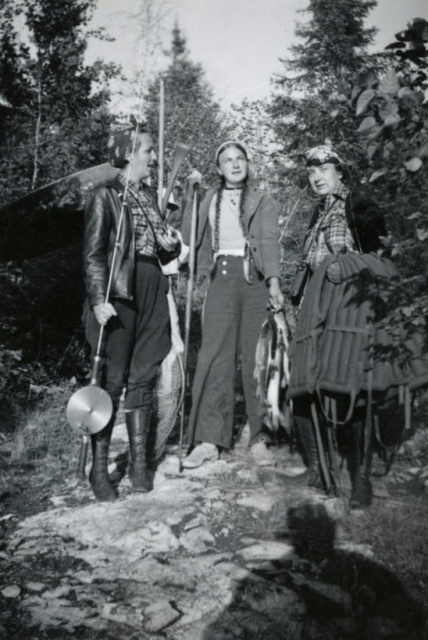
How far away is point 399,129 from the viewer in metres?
2.20

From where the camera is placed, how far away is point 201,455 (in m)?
4.47

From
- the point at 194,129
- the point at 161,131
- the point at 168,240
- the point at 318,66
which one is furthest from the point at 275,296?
the point at 194,129

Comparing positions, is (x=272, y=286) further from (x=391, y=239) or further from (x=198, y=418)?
(x=391, y=239)

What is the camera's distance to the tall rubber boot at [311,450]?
3881 millimetres

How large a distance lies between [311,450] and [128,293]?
5.18 ft

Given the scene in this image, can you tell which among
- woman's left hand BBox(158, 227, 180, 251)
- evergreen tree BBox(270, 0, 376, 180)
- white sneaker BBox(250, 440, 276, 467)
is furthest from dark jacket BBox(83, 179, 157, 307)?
evergreen tree BBox(270, 0, 376, 180)

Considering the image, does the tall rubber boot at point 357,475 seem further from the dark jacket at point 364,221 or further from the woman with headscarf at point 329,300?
the dark jacket at point 364,221

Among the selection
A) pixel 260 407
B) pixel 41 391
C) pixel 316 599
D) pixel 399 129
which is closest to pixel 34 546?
pixel 316 599

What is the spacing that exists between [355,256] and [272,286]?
3.05 ft

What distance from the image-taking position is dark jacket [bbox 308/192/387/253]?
3.55 metres

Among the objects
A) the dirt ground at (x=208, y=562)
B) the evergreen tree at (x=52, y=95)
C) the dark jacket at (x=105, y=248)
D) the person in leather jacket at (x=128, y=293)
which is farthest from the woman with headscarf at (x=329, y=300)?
the evergreen tree at (x=52, y=95)

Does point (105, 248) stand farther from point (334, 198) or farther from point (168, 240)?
point (334, 198)

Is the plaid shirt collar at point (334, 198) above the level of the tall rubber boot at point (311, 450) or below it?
above

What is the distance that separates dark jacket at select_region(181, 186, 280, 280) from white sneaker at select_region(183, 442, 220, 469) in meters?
1.33
